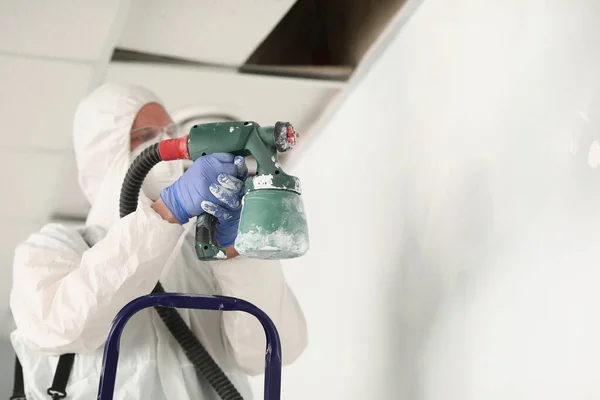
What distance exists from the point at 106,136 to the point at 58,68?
0.61 meters

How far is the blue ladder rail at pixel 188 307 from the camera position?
38.2 inches

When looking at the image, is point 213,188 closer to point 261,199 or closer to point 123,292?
point 261,199

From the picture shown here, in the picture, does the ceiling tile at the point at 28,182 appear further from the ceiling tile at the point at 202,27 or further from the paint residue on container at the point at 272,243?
the paint residue on container at the point at 272,243

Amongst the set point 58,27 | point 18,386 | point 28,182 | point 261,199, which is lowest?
point 18,386

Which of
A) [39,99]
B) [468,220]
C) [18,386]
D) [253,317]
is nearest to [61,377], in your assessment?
[18,386]

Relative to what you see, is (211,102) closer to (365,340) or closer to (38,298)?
(365,340)

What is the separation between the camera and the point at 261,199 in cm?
92

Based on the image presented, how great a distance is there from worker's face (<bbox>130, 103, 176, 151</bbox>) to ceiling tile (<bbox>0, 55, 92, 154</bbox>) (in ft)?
1.92

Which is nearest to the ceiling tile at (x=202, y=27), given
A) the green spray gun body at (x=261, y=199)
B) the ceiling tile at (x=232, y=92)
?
the ceiling tile at (x=232, y=92)

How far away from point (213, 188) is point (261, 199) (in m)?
0.10

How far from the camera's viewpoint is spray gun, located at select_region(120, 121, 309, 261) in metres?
0.90

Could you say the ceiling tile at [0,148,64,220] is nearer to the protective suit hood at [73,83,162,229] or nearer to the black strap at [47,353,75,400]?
the protective suit hood at [73,83,162,229]

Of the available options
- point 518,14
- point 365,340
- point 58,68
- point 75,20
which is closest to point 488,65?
point 518,14

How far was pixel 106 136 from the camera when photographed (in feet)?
4.58
